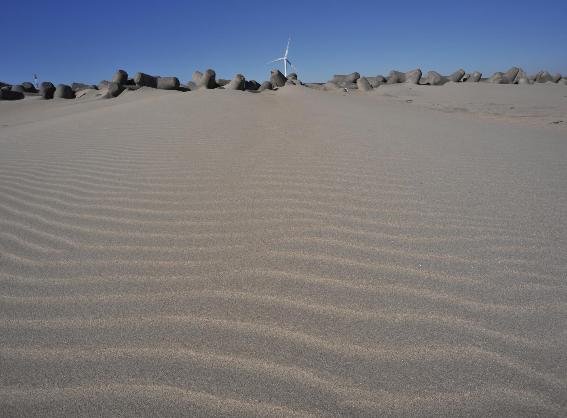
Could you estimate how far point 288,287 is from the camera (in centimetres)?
170

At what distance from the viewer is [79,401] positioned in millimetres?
1160

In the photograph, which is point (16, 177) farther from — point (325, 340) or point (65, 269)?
point (325, 340)

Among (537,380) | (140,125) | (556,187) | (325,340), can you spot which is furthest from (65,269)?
(140,125)

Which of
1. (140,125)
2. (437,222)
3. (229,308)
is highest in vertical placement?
(140,125)

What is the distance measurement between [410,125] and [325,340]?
531 centimetres

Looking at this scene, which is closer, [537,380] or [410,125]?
[537,380]

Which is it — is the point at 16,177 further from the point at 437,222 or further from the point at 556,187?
the point at 556,187

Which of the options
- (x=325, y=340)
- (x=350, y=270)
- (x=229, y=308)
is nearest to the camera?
(x=325, y=340)

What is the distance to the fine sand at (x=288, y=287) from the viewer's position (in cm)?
118

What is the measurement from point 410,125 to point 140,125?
443cm

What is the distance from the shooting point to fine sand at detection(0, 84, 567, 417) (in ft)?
3.88

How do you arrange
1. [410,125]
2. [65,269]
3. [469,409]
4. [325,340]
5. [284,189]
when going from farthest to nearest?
1. [410,125]
2. [284,189]
3. [65,269]
4. [325,340]
5. [469,409]

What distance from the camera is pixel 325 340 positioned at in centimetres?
138

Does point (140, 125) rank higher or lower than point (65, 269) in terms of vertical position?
higher
